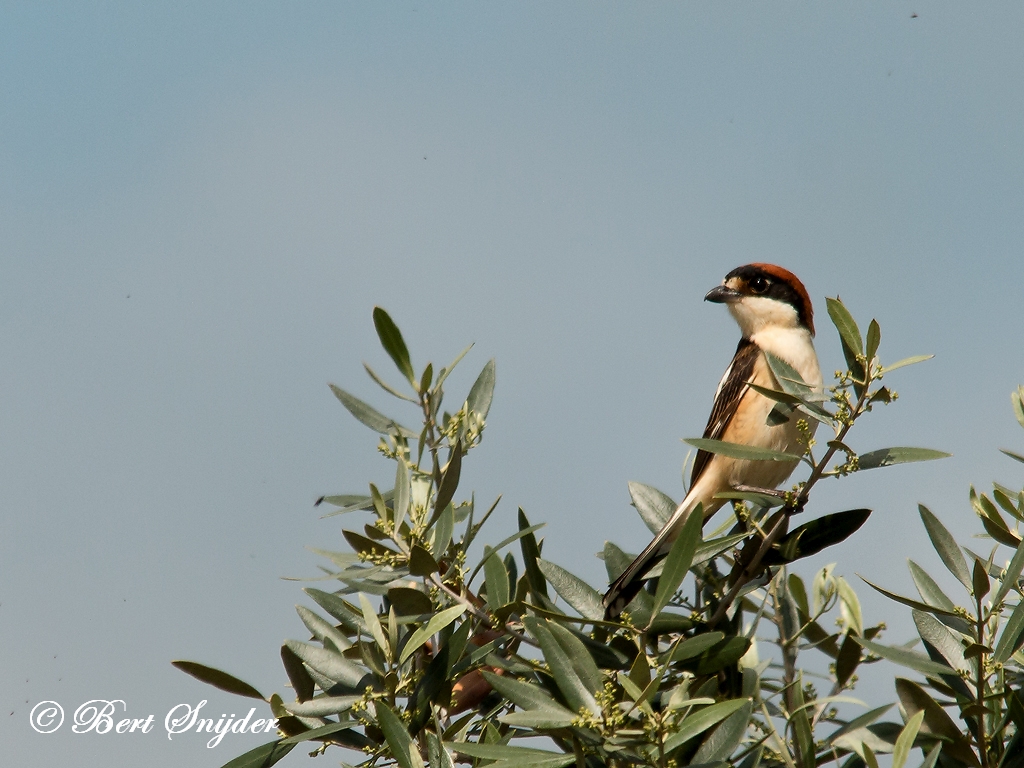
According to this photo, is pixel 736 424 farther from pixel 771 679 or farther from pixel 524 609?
pixel 524 609

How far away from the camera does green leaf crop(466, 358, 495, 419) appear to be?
3031 millimetres

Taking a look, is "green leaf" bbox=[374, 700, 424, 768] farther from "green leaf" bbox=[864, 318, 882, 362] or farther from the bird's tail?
"green leaf" bbox=[864, 318, 882, 362]

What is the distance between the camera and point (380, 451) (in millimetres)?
3072

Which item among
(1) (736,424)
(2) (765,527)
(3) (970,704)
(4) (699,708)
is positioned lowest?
(3) (970,704)

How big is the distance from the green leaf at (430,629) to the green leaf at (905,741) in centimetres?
101

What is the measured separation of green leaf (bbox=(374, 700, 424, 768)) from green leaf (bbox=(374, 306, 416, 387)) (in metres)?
0.97

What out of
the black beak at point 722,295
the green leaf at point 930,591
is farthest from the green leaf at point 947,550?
the black beak at point 722,295

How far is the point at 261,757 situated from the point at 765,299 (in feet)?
13.2

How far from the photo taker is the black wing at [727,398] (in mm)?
5059

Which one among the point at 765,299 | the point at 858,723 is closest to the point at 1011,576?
the point at 858,723

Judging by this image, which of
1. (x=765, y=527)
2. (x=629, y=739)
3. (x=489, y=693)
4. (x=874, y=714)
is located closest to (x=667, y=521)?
(x=765, y=527)

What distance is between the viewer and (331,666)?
2.62m

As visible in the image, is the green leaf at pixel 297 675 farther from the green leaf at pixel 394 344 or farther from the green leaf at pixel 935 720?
the green leaf at pixel 935 720

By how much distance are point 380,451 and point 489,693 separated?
0.78 m
